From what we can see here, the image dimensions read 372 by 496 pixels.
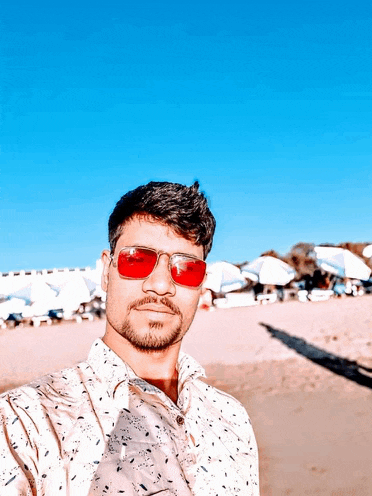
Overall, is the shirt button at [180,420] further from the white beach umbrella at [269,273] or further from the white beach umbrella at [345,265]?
the white beach umbrella at [269,273]

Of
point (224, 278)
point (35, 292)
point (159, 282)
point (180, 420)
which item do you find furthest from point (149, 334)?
point (224, 278)

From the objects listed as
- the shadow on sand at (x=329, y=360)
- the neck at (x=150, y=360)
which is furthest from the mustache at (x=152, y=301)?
the shadow on sand at (x=329, y=360)

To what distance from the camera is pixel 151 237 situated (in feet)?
6.26

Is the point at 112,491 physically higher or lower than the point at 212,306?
higher

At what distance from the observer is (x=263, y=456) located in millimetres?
5562

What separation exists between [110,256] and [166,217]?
1.02 feet

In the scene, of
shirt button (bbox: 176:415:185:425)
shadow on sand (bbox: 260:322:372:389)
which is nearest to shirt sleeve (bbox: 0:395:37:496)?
shirt button (bbox: 176:415:185:425)

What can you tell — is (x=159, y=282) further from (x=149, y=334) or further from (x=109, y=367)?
(x=109, y=367)

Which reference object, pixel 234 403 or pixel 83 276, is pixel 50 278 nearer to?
pixel 83 276

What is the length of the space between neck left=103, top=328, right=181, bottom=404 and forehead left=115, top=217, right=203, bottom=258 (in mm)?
384

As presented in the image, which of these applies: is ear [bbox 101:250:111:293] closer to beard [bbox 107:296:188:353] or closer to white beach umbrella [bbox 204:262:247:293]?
beard [bbox 107:296:188:353]

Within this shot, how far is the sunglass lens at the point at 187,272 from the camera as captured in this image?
6.18ft

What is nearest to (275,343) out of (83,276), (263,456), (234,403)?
(263,456)

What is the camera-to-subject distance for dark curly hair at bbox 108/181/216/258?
6.28 ft
